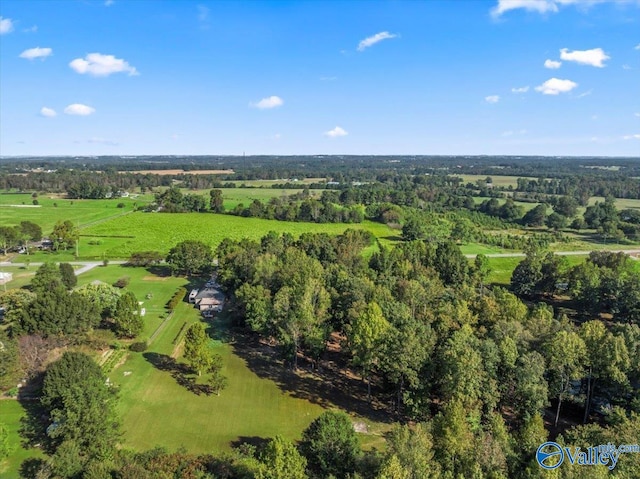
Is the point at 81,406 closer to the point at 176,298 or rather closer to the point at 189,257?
the point at 176,298

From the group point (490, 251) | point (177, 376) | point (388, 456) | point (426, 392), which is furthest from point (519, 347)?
point (490, 251)

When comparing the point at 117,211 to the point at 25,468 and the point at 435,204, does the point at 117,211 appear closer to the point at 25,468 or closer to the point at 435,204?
the point at 435,204

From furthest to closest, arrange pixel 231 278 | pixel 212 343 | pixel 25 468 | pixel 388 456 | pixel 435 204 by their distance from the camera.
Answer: pixel 435 204, pixel 231 278, pixel 212 343, pixel 25 468, pixel 388 456

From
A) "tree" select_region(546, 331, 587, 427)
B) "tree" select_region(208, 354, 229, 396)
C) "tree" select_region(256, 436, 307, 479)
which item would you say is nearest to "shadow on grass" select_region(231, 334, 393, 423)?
"tree" select_region(208, 354, 229, 396)

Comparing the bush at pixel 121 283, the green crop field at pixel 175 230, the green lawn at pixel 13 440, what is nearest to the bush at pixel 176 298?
the bush at pixel 121 283

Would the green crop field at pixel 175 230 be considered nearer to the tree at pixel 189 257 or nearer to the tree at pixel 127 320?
the tree at pixel 189 257
